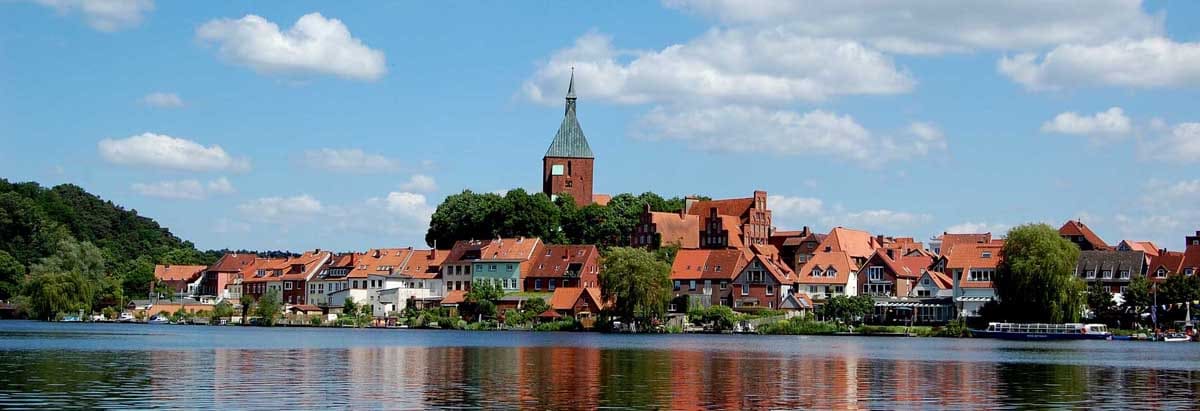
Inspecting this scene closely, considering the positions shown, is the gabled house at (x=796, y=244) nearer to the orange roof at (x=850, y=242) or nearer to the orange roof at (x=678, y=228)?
the orange roof at (x=850, y=242)

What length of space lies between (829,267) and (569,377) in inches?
3152

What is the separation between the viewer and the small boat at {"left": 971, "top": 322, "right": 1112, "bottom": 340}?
312 ft

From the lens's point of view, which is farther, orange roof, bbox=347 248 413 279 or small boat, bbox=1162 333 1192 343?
orange roof, bbox=347 248 413 279

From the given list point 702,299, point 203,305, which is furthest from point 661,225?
point 203,305

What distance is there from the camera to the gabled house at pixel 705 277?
12194 cm

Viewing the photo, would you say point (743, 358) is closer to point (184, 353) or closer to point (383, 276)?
point (184, 353)

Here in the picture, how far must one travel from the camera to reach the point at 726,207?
160 m

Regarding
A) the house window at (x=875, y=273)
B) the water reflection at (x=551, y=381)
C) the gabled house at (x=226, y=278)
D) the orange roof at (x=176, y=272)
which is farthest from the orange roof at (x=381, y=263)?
the water reflection at (x=551, y=381)

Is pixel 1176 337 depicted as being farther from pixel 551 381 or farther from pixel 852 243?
pixel 551 381

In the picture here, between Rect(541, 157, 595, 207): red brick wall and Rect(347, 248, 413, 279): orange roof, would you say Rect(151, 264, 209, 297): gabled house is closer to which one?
Rect(347, 248, 413, 279): orange roof

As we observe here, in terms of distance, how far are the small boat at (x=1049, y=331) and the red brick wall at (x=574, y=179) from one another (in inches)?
3249

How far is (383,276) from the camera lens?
139 m

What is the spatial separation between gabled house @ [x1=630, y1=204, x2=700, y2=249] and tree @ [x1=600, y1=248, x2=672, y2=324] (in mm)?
37841

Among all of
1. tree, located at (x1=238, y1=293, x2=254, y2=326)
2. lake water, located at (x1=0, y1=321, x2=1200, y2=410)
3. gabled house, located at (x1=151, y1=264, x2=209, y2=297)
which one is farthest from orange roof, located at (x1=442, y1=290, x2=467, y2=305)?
lake water, located at (x1=0, y1=321, x2=1200, y2=410)
